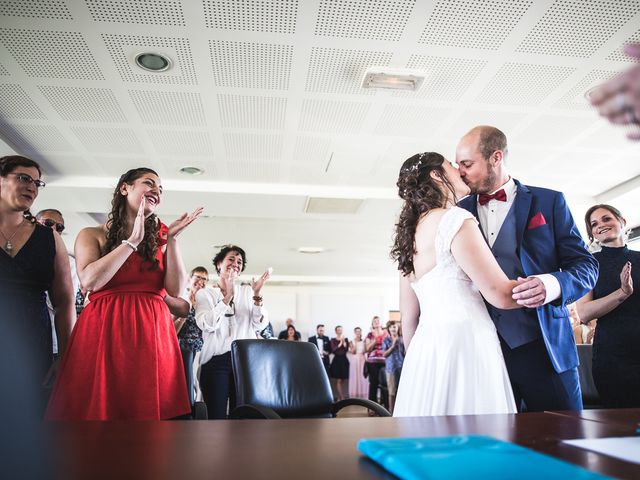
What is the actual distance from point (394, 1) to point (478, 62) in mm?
1021

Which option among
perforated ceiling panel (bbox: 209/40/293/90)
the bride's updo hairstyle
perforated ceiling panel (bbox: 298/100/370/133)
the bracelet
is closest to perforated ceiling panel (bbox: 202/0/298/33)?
perforated ceiling panel (bbox: 209/40/293/90)

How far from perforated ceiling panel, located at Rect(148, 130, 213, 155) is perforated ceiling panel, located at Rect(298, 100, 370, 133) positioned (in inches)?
43.7

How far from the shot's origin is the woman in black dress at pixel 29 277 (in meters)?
1.74

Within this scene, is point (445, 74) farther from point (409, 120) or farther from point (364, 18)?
point (364, 18)

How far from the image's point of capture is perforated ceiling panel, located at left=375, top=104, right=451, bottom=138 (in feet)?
14.3

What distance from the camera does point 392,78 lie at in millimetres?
3838

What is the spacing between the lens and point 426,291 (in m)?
1.65

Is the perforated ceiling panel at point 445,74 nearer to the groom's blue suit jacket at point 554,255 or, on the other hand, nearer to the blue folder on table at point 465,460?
the groom's blue suit jacket at point 554,255

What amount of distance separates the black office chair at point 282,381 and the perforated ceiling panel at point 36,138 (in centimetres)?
387

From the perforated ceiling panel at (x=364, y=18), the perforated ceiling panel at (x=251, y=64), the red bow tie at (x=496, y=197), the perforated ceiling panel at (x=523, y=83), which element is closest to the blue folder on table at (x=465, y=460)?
the red bow tie at (x=496, y=197)

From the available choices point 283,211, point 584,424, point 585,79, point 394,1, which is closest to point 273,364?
point 584,424

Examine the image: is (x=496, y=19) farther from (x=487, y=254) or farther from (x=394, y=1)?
(x=487, y=254)

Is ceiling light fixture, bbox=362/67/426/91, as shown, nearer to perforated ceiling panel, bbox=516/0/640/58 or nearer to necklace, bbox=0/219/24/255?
perforated ceiling panel, bbox=516/0/640/58

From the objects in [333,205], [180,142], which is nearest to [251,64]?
[180,142]
